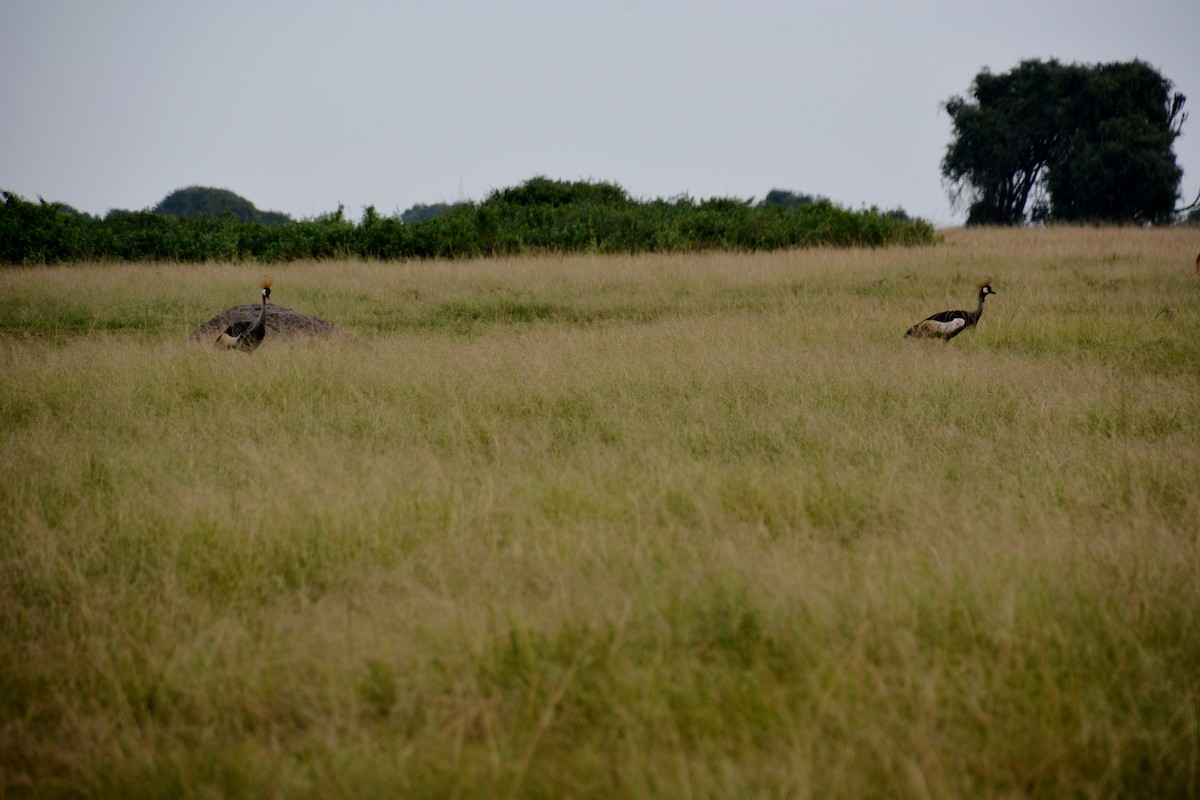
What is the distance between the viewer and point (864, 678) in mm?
2328

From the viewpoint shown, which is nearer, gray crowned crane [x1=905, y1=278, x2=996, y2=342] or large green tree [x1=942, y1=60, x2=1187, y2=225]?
gray crowned crane [x1=905, y1=278, x2=996, y2=342]

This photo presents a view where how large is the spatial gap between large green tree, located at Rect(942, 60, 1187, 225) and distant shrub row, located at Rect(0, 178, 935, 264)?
1974cm

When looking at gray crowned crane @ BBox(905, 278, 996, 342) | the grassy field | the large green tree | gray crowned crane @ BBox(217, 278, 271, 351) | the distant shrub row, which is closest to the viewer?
the grassy field

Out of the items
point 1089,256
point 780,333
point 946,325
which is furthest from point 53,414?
point 1089,256

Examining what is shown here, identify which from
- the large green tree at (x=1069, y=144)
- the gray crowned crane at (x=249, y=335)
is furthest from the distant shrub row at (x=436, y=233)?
the large green tree at (x=1069, y=144)

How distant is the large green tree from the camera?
35000 mm

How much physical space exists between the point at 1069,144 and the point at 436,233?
33415 millimetres

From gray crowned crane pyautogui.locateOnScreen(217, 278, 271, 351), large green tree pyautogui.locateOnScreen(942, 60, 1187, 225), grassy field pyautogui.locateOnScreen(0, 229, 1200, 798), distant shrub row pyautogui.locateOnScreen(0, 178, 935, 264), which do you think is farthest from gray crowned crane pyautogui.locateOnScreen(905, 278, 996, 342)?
large green tree pyautogui.locateOnScreen(942, 60, 1187, 225)

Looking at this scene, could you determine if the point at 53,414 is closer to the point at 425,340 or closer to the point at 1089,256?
the point at 425,340

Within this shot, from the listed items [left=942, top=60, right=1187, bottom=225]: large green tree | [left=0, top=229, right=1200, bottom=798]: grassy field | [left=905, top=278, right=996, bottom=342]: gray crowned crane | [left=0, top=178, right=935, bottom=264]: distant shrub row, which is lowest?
[left=0, top=229, right=1200, bottom=798]: grassy field

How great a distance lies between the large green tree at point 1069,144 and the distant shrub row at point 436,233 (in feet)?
64.8

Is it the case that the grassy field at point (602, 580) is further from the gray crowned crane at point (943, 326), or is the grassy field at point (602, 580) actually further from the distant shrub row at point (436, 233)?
the distant shrub row at point (436, 233)

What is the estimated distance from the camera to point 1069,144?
37250mm

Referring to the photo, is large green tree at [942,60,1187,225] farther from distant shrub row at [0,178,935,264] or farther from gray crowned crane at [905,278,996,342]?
gray crowned crane at [905,278,996,342]
